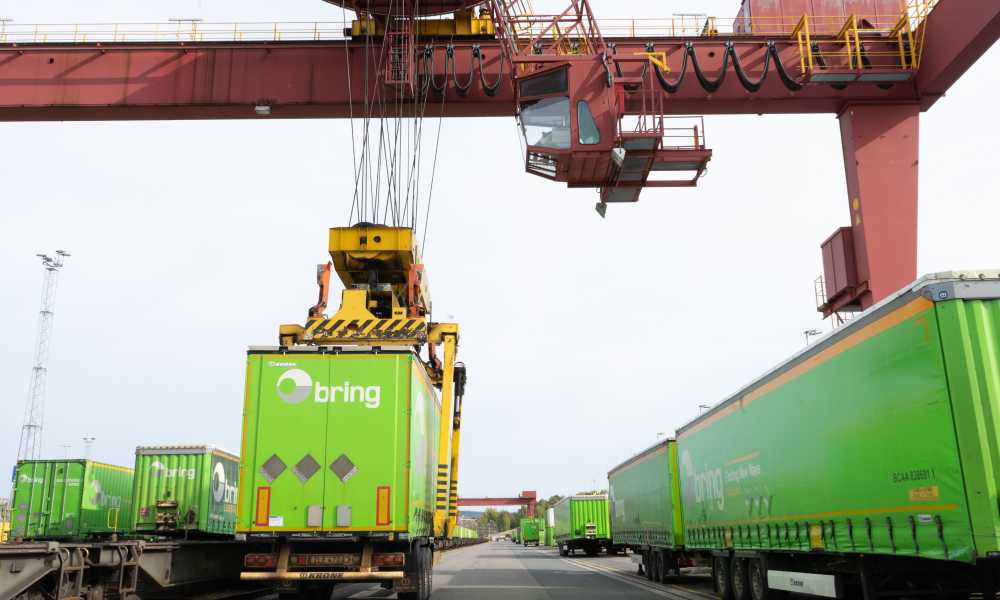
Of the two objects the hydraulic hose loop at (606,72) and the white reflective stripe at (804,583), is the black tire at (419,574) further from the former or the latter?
the hydraulic hose loop at (606,72)

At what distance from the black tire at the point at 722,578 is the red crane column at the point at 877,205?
684 centimetres

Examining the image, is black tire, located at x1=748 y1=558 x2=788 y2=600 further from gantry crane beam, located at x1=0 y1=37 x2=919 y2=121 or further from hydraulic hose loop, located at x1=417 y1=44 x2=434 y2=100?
hydraulic hose loop, located at x1=417 y1=44 x2=434 y2=100

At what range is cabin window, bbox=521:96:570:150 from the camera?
17.3 meters

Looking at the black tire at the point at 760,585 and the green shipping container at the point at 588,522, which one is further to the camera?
the green shipping container at the point at 588,522

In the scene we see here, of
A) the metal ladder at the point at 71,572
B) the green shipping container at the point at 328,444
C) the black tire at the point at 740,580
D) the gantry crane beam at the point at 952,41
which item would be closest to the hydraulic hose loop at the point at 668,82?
the gantry crane beam at the point at 952,41

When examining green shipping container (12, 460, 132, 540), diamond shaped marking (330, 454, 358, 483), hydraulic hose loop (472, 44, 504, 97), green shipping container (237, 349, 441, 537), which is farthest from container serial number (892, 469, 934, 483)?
green shipping container (12, 460, 132, 540)

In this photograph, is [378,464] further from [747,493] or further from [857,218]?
[857,218]

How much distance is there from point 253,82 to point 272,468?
11.0 m

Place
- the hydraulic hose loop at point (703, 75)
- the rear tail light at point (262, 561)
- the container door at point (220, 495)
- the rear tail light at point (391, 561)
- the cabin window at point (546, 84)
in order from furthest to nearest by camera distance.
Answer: the container door at point (220, 495) < the hydraulic hose loop at point (703, 75) < the cabin window at point (546, 84) < the rear tail light at point (391, 561) < the rear tail light at point (262, 561)

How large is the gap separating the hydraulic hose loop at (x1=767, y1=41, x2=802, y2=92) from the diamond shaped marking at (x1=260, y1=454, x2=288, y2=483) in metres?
13.5

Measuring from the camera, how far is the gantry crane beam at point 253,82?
728 inches

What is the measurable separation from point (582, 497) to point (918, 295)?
107ft

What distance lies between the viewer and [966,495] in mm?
6559

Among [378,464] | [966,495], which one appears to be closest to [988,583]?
[966,495]
